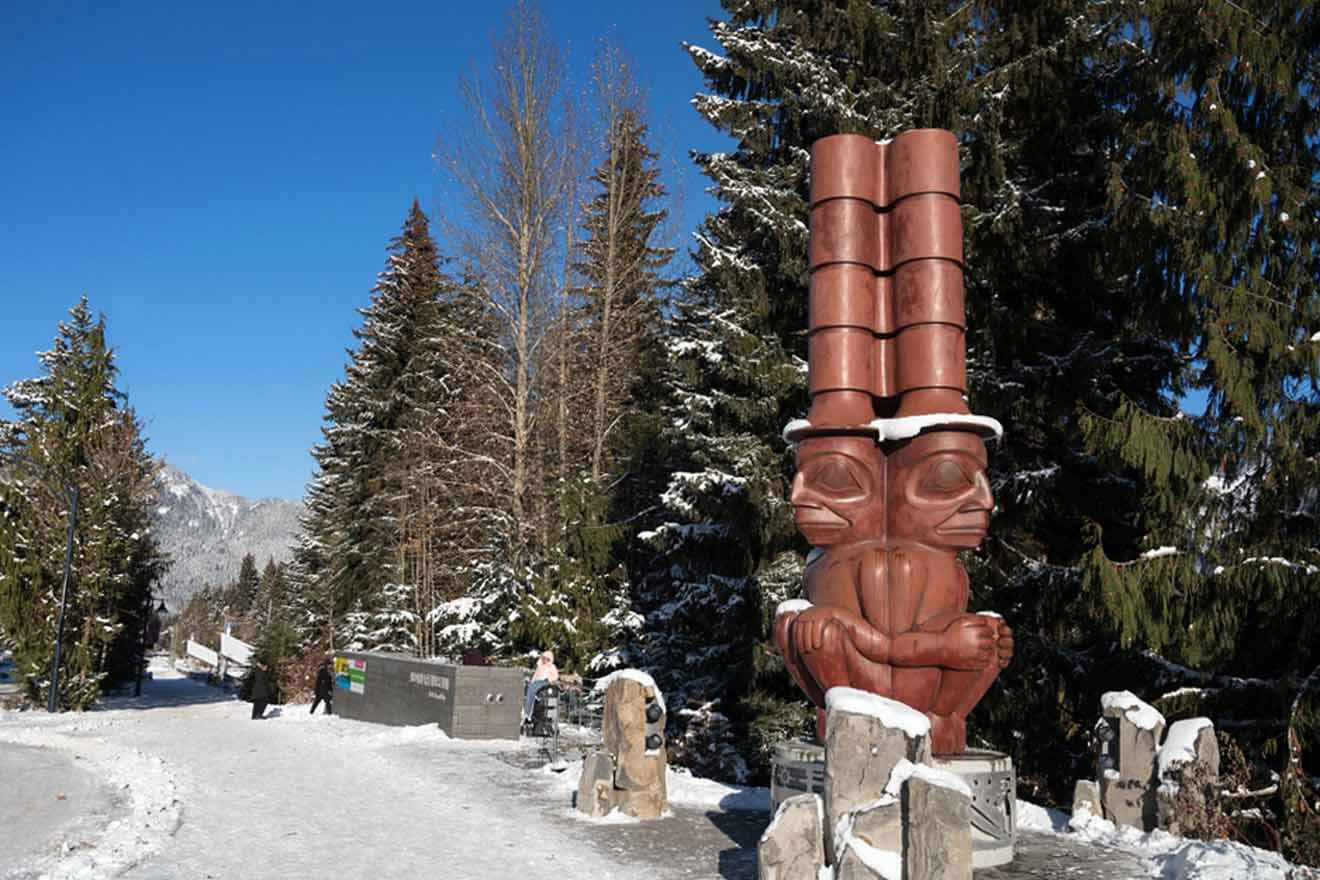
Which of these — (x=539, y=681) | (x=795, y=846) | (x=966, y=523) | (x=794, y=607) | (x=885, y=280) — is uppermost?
(x=885, y=280)

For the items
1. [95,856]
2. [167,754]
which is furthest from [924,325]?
[167,754]

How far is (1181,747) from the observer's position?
9367 millimetres

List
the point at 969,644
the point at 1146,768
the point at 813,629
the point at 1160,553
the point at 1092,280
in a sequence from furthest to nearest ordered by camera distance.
Answer: the point at 1092,280 < the point at 1160,553 < the point at 1146,768 < the point at 813,629 < the point at 969,644

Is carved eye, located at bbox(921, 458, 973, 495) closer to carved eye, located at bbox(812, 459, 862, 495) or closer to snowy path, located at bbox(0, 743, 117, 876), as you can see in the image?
carved eye, located at bbox(812, 459, 862, 495)

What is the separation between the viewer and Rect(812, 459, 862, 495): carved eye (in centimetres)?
902

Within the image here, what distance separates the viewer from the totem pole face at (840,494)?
29.5 ft

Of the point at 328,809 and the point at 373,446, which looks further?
the point at 373,446

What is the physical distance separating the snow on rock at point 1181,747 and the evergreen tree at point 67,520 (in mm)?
21779

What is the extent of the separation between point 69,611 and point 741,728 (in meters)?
15.8

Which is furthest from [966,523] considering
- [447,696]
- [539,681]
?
[447,696]

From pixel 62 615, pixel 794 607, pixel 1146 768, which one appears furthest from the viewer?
pixel 62 615

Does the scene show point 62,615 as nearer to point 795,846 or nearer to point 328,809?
point 328,809

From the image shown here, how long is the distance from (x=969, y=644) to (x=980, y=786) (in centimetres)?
120

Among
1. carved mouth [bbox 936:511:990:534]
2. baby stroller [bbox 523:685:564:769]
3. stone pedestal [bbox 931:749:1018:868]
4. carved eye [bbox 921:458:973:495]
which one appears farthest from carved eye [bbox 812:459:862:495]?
baby stroller [bbox 523:685:564:769]
